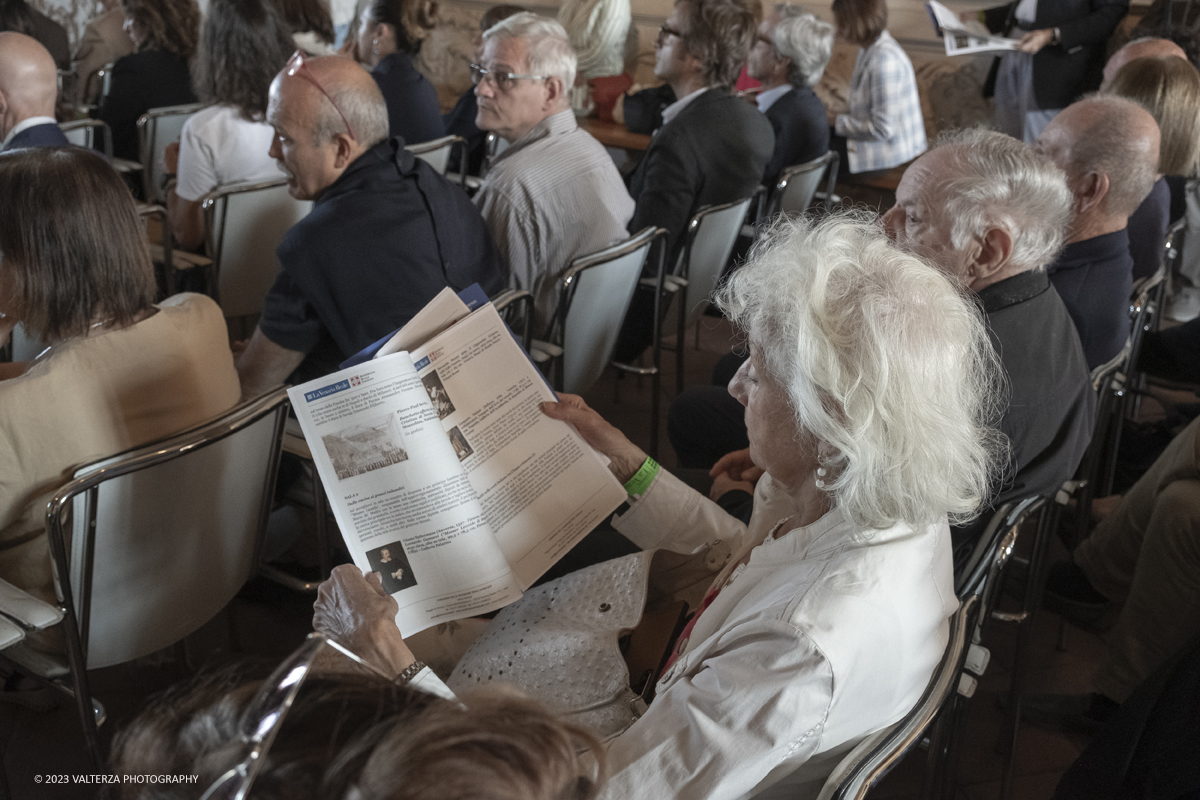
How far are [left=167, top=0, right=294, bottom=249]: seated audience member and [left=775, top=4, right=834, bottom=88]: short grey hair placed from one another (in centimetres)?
214

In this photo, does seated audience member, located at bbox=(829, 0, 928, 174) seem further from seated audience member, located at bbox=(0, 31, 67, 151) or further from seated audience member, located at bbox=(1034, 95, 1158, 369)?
seated audience member, located at bbox=(0, 31, 67, 151)

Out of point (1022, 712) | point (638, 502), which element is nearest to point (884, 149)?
point (1022, 712)

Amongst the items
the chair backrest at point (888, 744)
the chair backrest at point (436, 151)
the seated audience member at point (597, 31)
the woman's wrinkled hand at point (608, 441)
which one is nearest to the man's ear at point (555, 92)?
the chair backrest at point (436, 151)

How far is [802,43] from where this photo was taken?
3986 mm

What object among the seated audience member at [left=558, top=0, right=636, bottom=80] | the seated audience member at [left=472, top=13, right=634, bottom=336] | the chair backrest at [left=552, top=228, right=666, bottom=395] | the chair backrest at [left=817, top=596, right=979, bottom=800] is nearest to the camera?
the chair backrest at [left=817, top=596, right=979, bottom=800]

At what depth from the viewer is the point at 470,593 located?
130 centimetres

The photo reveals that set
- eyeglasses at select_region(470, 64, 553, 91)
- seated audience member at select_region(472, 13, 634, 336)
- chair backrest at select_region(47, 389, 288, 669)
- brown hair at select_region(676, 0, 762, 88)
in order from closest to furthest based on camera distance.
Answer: chair backrest at select_region(47, 389, 288, 669) < seated audience member at select_region(472, 13, 634, 336) < eyeglasses at select_region(470, 64, 553, 91) < brown hair at select_region(676, 0, 762, 88)

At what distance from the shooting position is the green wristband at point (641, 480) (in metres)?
1.55

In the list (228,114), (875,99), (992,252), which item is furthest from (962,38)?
(228,114)

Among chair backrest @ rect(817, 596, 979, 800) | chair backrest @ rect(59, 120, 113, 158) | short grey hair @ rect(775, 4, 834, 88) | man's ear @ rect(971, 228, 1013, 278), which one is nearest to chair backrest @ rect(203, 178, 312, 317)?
chair backrest @ rect(59, 120, 113, 158)

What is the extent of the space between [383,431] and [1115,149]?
6.30 ft

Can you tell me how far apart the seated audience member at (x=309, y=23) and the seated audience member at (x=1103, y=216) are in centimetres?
285

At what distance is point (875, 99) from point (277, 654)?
13.2 ft

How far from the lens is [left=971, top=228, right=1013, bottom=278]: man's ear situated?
1.77m
